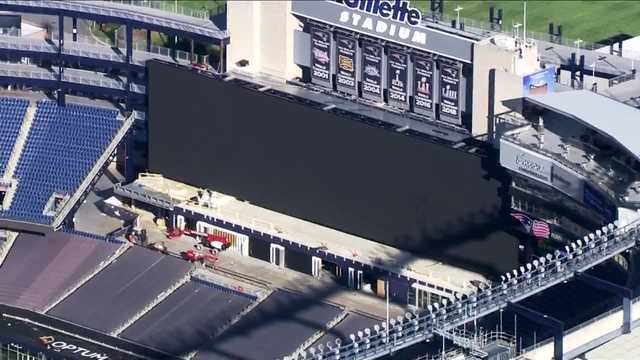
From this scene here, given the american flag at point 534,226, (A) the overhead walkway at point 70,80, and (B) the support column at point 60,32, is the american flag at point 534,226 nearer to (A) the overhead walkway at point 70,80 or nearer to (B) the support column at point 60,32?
(A) the overhead walkway at point 70,80

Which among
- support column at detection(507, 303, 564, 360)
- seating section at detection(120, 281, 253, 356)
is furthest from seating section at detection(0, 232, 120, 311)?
support column at detection(507, 303, 564, 360)

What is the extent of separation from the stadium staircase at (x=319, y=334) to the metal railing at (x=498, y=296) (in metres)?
2.61

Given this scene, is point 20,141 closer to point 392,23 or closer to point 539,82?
point 392,23

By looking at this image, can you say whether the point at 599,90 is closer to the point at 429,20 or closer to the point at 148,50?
the point at 429,20

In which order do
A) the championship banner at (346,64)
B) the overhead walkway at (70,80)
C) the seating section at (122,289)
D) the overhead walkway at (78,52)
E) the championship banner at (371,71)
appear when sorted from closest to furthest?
the seating section at (122,289) → the championship banner at (371,71) → the championship banner at (346,64) → the overhead walkway at (78,52) → the overhead walkway at (70,80)

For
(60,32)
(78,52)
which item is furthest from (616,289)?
(60,32)

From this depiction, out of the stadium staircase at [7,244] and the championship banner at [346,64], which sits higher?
the championship banner at [346,64]

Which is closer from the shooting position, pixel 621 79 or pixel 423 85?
pixel 423 85

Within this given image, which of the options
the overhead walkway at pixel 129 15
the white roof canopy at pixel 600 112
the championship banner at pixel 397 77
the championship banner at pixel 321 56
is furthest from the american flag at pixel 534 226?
the overhead walkway at pixel 129 15

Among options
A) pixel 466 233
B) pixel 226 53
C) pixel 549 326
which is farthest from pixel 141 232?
pixel 549 326

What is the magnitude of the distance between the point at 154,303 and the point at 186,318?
3.28m

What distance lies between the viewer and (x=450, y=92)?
163 meters

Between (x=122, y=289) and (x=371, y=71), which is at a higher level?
(x=371, y=71)

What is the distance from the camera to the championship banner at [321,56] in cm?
17000
